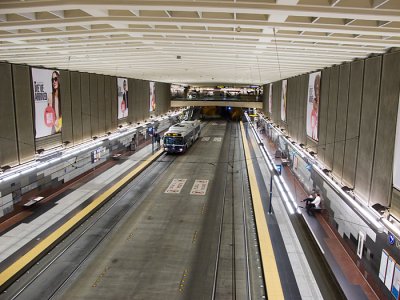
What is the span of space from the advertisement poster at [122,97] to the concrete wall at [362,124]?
51.0 ft

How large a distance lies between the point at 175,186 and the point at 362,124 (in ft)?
36.8

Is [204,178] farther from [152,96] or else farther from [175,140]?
[152,96]

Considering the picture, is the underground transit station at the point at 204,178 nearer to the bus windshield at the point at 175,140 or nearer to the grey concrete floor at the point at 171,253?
the grey concrete floor at the point at 171,253

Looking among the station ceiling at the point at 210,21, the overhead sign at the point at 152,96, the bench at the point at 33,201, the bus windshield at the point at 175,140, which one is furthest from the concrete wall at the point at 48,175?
the overhead sign at the point at 152,96

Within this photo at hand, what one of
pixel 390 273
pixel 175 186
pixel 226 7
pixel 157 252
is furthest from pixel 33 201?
pixel 390 273

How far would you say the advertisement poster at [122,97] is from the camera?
2593 centimetres

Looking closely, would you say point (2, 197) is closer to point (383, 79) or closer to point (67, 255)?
point (67, 255)

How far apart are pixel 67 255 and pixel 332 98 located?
11411 millimetres

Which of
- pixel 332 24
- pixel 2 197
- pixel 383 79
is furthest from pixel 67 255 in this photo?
pixel 383 79

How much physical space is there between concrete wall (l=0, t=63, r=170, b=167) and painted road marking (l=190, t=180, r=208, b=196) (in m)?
7.25

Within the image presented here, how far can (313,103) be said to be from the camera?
53.9ft

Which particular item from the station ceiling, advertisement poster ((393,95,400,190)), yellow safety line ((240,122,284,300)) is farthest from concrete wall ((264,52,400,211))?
yellow safety line ((240,122,284,300))

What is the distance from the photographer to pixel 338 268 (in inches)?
406

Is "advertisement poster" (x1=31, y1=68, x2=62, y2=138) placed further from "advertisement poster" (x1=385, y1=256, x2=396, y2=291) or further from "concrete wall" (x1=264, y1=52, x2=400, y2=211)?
"advertisement poster" (x1=385, y1=256, x2=396, y2=291)
